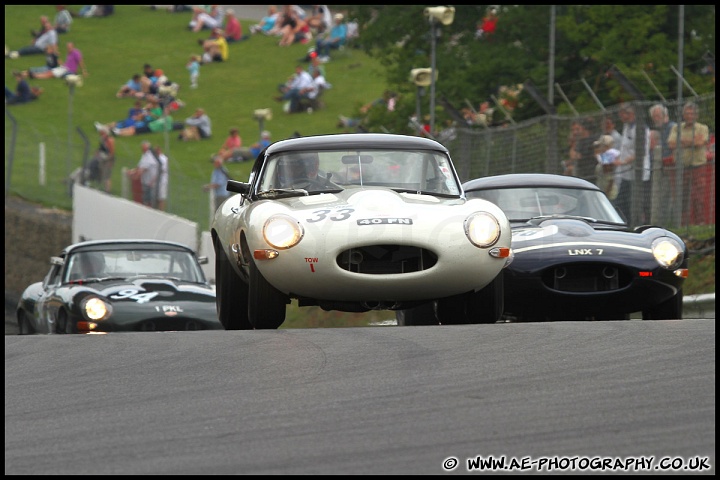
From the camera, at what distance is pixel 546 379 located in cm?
654

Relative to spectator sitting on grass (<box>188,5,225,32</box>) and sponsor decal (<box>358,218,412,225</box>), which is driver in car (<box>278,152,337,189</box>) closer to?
sponsor decal (<box>358,218,412,225</box>)

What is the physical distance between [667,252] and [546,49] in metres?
19.0

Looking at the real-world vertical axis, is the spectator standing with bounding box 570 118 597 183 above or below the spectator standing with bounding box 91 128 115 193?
above

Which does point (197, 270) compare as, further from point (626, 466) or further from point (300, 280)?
point (626, 466)

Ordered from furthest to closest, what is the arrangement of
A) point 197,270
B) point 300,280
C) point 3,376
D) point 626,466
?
point 197,270, point 300,280, point 3,376, point 626,466

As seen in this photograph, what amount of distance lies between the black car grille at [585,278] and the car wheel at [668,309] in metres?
0.46

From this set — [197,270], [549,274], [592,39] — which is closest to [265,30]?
[592,39]

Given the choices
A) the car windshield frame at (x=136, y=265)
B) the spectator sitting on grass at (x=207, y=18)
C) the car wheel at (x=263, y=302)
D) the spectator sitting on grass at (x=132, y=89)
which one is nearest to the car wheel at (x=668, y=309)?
the car wheel at (x=263, y=302)

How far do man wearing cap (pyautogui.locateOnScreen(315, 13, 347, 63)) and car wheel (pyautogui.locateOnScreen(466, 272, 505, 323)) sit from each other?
35166 mm

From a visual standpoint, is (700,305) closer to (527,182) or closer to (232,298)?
(527,182)

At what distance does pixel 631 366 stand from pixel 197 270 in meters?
7.98

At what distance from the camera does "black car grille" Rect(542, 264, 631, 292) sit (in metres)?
10.5

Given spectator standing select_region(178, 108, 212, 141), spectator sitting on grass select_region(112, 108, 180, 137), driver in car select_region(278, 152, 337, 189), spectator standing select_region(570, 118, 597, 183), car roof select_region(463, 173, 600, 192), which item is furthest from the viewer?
spectator sitting on grass select_region(112, 108, 180, 137)

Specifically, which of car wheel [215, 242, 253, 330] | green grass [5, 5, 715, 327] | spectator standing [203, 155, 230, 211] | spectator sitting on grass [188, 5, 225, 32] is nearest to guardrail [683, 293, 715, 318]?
car wheel [215, 242, 253, 330]
